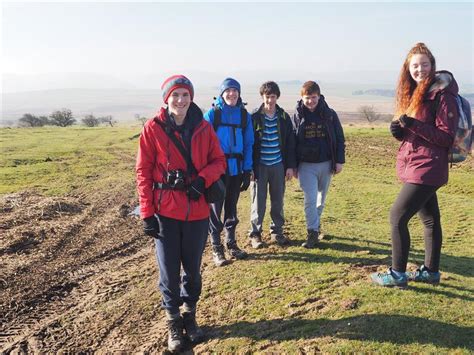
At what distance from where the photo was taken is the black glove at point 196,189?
4.53m

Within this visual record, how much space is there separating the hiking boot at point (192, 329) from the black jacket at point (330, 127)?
3565mm

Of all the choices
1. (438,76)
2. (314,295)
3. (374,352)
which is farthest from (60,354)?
(438,76)

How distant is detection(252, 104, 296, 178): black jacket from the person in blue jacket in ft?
1.18

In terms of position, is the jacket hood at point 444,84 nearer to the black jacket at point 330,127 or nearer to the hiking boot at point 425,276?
the black jacket at point 330,127

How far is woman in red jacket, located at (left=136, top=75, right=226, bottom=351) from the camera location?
4.47m

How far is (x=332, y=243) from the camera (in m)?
7.81

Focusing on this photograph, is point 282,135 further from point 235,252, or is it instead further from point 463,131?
point 463,131

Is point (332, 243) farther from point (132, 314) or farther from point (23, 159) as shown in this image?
point (23, 159)

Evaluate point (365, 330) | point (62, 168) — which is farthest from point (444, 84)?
point (62, 168)

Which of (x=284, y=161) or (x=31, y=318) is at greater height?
(x=284, y=161)

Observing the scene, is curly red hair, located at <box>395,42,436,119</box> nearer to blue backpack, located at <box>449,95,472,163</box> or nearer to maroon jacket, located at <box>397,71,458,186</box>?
maroon jacket, located at <box>397,71,458,186</box>

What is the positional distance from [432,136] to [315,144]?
2615mm

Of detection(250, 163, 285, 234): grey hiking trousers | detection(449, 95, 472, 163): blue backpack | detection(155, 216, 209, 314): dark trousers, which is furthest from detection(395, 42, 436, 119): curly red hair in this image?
detection(155, 216, 209, 314): dark trousers

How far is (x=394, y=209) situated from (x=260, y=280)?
2.46 metres
